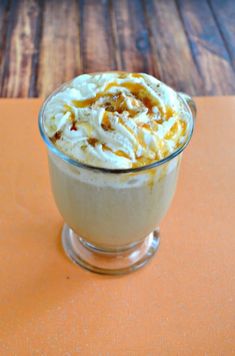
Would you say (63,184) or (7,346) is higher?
(63,184)

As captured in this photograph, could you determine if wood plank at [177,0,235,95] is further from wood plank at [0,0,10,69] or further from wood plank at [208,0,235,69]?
wood plank at [0,0,10,69]

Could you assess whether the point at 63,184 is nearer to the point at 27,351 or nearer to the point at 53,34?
the point at 27,351

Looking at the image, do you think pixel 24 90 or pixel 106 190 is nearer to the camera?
pixel 106 190

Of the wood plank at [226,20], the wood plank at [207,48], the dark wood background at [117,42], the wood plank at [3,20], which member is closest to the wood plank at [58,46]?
the dark wood background at [117,42]

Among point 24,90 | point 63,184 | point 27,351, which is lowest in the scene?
point 24,90

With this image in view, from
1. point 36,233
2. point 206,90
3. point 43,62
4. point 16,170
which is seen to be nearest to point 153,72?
point 206,90

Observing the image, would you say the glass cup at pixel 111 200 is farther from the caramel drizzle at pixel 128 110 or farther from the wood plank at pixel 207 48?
the wood plank at pixel 207 48

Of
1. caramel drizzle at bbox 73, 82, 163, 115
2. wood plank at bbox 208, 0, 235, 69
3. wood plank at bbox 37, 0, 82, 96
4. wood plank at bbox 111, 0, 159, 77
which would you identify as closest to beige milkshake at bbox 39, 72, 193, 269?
caramel drizzle at bbox 73, 82, 163, 115

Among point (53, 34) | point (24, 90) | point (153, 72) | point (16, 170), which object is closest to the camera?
point (16, 170)
